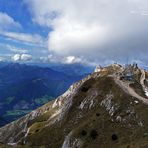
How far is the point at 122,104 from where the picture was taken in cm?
17338

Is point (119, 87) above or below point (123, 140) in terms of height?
above

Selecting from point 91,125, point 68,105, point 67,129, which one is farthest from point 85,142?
point 68,105

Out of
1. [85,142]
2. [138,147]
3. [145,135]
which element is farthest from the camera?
[85,142]

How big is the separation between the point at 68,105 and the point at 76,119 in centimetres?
1607

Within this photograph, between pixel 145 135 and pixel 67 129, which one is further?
pixel 67 129

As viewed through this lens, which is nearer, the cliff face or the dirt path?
the cliff face

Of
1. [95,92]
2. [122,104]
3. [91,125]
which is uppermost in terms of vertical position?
[95,92]

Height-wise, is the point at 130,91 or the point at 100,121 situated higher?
the point at 130,91

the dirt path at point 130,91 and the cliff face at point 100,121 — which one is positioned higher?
the dirt path at point 130,91

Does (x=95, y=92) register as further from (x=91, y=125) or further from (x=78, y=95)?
(x=91, y=125)

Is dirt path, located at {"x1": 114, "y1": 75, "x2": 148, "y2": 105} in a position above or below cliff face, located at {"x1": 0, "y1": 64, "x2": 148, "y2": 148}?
above

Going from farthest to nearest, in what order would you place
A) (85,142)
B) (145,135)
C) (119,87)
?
(119,87)
(85,142)
(145,135)

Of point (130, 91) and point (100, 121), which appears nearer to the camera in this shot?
point (100, 121)

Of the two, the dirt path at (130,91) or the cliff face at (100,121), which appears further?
the dirt path at (130,91)
